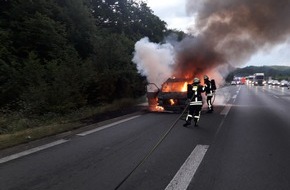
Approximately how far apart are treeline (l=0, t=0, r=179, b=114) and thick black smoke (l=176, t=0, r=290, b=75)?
4.73m

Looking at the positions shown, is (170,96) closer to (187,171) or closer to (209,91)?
(209,91)

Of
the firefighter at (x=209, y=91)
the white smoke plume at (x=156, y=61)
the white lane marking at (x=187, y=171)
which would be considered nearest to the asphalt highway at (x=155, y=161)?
the white lane marking at (x=187, y=171)

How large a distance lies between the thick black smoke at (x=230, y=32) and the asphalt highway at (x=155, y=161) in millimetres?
6955

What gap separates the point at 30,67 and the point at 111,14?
25.7 m

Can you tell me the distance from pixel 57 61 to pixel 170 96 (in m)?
8.40

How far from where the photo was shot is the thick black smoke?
16.2 m

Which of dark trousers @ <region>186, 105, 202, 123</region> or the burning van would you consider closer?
dark trousers @ <region>186, 105, 202, 123</region>

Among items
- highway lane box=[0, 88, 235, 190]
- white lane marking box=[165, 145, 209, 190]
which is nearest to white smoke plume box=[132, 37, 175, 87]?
highway lane box=[0, 88, 235, 190]

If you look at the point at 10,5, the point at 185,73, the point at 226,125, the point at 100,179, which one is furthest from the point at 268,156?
the point at 10,5

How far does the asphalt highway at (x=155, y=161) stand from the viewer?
5.68 m

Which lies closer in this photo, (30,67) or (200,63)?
(30,67)

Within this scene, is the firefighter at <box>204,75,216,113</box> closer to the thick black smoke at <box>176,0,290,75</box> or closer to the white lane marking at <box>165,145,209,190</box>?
the thick black smoke at <box>176,0,290,75</box>

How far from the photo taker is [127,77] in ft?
78.8

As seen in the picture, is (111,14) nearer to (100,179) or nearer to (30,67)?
(30,67)
